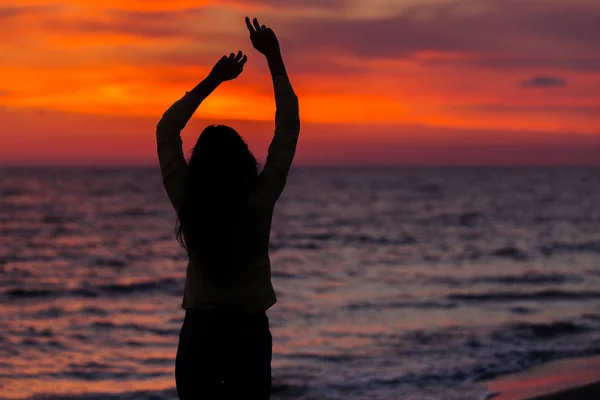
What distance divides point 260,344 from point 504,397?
19.0 feet

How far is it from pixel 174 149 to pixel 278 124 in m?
0.42

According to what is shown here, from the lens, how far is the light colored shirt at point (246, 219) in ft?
10.1

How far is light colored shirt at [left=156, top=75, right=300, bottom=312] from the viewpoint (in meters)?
3.09

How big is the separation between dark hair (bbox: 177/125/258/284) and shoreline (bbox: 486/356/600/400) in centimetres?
547

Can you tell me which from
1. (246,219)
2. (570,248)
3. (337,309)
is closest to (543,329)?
(337,309)

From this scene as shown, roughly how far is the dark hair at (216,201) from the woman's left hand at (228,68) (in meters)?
0.37

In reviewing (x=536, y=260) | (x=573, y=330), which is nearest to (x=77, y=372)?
(x=573, y=330)

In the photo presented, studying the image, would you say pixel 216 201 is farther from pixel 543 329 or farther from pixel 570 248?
pixel 570 248

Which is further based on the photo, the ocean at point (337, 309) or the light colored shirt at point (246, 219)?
the ocean at point (337, 309)

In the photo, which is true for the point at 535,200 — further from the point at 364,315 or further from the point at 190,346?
the point at 190,346

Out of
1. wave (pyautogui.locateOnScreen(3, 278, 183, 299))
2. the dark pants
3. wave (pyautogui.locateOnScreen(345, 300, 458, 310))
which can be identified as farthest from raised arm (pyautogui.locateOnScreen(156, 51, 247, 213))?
wave (pyautogui.locateOnScreen(3, 278, 183, 299))

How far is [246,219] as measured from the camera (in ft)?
10.1

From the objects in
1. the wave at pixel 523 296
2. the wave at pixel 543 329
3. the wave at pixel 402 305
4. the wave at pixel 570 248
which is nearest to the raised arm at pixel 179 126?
the wave at pixel 543 329

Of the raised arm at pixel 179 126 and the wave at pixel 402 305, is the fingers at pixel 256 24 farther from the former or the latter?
the wave at pixel 402 305
